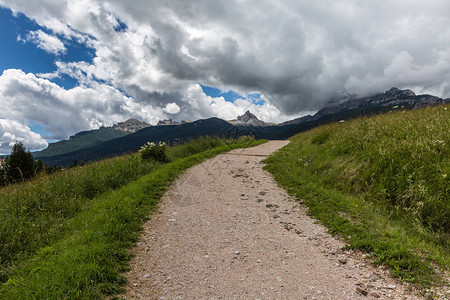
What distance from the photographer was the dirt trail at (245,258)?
3.15 meters

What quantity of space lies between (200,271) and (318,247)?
2.45 meters

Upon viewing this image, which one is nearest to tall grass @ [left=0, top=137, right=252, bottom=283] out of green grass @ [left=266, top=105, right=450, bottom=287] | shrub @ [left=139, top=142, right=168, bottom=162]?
shrub @ [left=139, top=142, right=168, bottom=162]

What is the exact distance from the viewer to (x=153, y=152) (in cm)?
1222

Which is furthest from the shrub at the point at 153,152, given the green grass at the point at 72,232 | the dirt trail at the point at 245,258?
the dirt trail at the point at 245,258

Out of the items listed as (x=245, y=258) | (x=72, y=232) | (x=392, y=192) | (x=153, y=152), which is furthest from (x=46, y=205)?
(x=392, y=192)

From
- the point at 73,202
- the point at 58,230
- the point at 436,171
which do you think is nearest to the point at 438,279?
the point at 436,171

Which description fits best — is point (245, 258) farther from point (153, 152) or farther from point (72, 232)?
point (153, 152)

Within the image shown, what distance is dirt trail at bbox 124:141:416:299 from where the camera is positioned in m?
3.15

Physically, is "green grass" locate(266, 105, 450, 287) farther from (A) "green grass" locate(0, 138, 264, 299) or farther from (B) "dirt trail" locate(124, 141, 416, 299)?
(A) "green grass" locate(0, 138, 264, 299)

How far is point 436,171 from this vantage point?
5387 millimetres

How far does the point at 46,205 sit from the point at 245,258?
6.07 meters

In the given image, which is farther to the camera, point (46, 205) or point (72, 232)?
point (46, 205)

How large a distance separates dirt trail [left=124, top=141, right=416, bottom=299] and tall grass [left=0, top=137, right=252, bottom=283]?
7.54 ft

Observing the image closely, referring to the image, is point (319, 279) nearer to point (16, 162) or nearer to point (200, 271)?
point (200, 271)
